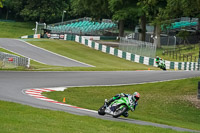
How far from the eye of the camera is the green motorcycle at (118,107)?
16422mm

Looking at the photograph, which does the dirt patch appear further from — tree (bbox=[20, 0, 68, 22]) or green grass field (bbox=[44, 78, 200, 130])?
tree (bbox=[20, 0, 68, 22])

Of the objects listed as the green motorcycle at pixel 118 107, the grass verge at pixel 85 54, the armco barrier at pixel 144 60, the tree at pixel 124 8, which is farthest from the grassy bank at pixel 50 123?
the tree at pixel 124 8

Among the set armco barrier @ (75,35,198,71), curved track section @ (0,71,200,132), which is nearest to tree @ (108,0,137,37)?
armco barrier @ (75,35,198,71)

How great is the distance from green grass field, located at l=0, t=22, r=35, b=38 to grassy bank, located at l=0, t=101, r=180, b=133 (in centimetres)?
6239

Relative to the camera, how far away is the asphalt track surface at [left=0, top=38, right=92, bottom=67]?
4697cm

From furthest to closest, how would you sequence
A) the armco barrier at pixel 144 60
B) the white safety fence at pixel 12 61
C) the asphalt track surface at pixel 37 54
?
1. the armco barrier at pixel 144 60
2. the asphalt track surface at pixel 37 54
3. the white safety fence at pixel 12 61

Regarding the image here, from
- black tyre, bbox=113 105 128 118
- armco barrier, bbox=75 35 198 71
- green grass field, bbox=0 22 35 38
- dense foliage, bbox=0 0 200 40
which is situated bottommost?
armco barrier, bbox=75 35 198 71

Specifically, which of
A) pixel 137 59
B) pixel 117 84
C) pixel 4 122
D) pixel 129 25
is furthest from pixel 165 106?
pixel 129 25

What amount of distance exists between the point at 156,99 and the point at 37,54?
28404 millimetres

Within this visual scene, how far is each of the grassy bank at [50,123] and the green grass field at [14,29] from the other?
62.4 meters

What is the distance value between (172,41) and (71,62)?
1060 inches

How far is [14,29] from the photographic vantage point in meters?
83.1

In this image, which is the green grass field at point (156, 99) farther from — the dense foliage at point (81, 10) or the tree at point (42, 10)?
the tree at point (42, 10)

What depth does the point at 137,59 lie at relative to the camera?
54094mm
